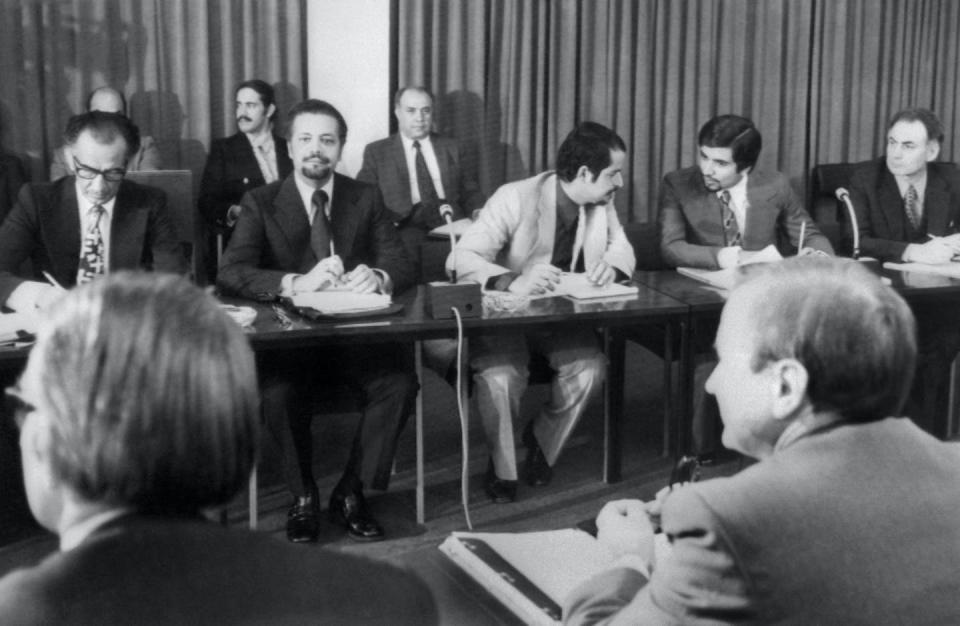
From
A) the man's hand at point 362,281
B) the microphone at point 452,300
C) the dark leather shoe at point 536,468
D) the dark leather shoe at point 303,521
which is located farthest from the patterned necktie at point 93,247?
the dark leather shoe at point 536,468

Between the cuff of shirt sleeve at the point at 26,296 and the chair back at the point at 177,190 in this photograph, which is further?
the chair back at the point at 177,190

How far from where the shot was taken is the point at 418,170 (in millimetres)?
5363

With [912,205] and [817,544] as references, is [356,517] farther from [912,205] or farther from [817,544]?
[912,205]

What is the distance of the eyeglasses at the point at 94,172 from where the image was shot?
10.5ft

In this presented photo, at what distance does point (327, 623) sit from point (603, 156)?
2819 mm

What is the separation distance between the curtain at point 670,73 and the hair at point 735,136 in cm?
209

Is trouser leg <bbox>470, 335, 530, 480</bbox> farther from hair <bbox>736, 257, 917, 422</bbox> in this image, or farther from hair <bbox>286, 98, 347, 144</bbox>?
hair <bbox>736, 257, 917, 422</bbox>

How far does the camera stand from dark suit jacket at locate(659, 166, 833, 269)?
388cm

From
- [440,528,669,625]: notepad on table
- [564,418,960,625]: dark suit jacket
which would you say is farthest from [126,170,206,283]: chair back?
[564,418,960,625]: dark suit jacket

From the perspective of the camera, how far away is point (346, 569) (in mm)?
858

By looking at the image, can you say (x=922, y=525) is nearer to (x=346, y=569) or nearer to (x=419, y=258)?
(x=346, y=569)

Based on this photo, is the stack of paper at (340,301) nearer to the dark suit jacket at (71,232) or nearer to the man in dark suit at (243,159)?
the dark suit jacket at (71,232)

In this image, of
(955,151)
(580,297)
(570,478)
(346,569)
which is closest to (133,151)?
(580,297)

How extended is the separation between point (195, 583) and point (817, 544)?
569 mm
